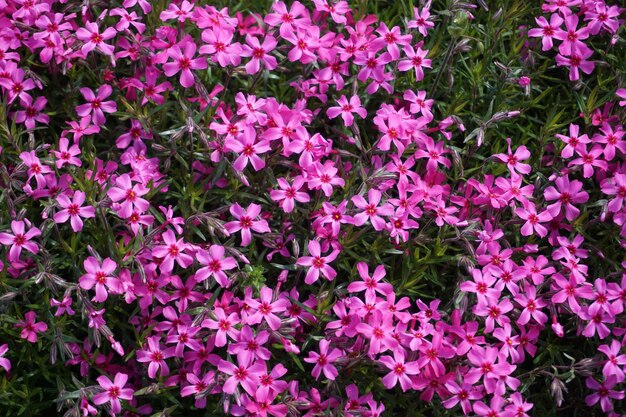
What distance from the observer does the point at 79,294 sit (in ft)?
9.99

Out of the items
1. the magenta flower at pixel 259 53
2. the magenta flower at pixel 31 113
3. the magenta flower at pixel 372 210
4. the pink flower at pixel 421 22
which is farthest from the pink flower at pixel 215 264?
the pink flower at pixel 421 22

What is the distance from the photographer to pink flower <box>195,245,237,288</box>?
123 inches

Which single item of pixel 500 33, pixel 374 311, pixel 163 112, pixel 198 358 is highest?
pixel 500 33

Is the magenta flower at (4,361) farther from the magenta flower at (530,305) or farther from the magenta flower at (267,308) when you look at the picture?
the magenta flower at (530,305)

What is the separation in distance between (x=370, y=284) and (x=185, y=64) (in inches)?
51.7

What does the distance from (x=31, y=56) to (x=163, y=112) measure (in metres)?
0.72

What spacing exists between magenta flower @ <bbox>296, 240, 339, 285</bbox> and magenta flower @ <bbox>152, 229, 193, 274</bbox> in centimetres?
47

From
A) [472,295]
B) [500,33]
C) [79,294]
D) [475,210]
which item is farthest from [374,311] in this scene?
[500,33]

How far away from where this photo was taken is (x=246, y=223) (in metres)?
3.25

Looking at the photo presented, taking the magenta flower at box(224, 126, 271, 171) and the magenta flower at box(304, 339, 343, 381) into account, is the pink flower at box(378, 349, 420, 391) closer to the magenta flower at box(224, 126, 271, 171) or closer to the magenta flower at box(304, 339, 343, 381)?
the magenta flower at box(304, 339, 343, 381)

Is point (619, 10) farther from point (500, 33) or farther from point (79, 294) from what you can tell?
point (79, 294)

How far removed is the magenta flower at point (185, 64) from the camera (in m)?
3.49

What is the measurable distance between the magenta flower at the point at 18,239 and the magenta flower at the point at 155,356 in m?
0.60

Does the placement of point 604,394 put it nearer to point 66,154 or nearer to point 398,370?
point 398,370
